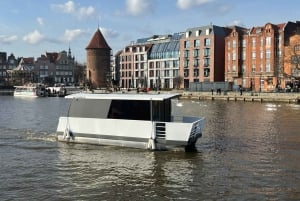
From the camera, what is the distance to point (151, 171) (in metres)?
19.8

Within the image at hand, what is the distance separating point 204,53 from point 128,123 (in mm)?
111188

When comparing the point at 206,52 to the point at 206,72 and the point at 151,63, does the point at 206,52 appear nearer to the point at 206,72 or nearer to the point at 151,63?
the point at 206,72

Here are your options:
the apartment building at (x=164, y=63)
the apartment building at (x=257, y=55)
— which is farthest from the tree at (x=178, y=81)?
the apartment building at (x=257, y=55)

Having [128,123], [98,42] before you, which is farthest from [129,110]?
[98,42]

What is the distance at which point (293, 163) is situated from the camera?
2134cm

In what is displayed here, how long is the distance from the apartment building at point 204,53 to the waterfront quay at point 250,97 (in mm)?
25419

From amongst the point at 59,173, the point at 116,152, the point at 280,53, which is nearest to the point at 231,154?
the point at 116,152

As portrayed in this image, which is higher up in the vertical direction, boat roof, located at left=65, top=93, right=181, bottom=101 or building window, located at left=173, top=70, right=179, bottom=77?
building window, located at left=173, top=70, right=179, bottom=77

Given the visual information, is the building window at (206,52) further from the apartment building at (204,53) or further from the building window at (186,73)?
the building window at (186,73)

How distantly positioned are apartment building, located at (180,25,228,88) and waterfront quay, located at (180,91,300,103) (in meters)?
25.4

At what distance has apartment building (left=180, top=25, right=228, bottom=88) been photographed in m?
131

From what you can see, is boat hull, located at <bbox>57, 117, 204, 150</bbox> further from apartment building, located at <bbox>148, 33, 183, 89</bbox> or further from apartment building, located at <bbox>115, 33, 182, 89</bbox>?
apartment building, located at <bbox>115, 33, 182, 89</bbox>

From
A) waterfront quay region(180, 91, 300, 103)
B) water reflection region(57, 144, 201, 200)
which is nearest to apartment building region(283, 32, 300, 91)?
waterfront quay region(180, 91, 300, 103)

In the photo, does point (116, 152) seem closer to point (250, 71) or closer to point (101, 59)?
point (250, 71)
